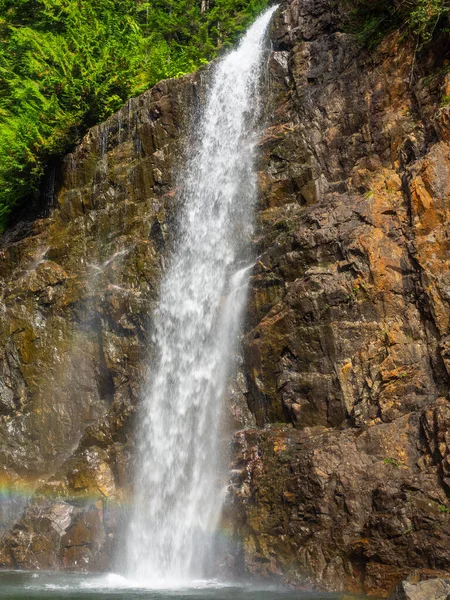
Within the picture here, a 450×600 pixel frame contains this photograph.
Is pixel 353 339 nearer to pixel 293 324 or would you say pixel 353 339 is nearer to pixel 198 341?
pixel 293 324

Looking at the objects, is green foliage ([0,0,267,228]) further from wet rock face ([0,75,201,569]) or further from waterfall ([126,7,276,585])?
waterfall ([126,7,276,585])

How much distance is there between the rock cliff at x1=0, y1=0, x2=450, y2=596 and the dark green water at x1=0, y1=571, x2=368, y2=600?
0.68m

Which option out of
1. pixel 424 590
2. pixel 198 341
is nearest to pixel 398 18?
pixel 198 341

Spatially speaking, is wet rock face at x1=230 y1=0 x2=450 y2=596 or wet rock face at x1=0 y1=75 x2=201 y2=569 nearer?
wet rock face at x1=230 y1=0 x2=450 y2=596

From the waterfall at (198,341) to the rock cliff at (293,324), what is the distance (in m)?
0.52

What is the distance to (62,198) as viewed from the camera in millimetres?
20422

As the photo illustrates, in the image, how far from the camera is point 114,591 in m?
11.5

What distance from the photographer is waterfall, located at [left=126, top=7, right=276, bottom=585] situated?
13594mm

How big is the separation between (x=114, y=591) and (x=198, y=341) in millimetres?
6277

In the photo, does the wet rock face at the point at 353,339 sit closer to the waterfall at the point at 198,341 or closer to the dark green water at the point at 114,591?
the dark green water at the point at 114,591

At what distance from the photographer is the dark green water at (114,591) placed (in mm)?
10586

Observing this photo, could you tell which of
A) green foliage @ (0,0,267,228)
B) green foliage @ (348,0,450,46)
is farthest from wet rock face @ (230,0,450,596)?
green foliage @ (0,0,267,228)

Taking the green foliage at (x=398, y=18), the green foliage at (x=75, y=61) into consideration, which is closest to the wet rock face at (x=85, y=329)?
the green foliage at (x=75, y=61)

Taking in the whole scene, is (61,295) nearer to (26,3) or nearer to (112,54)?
(112,54)
